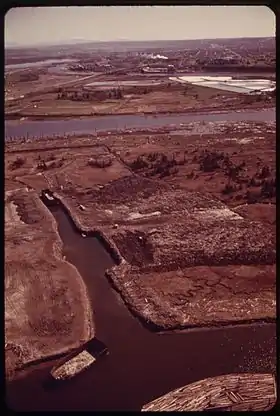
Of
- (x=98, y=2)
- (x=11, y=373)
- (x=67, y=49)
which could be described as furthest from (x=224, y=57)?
(x=11, y=373)

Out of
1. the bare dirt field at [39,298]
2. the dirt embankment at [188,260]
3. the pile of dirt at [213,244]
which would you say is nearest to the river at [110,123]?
the dirt embankment at [188,260]

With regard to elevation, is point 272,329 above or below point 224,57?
below

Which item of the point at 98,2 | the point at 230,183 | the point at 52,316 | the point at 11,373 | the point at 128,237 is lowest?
the point at 11,373

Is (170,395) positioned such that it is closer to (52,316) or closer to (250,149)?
(52,316)

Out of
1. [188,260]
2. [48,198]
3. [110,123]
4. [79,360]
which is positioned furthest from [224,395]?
[110,123]

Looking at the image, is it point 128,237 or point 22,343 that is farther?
point 128,237

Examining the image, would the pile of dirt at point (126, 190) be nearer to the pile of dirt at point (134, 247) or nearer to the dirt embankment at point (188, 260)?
the dirt embankment at point (188, 260)
